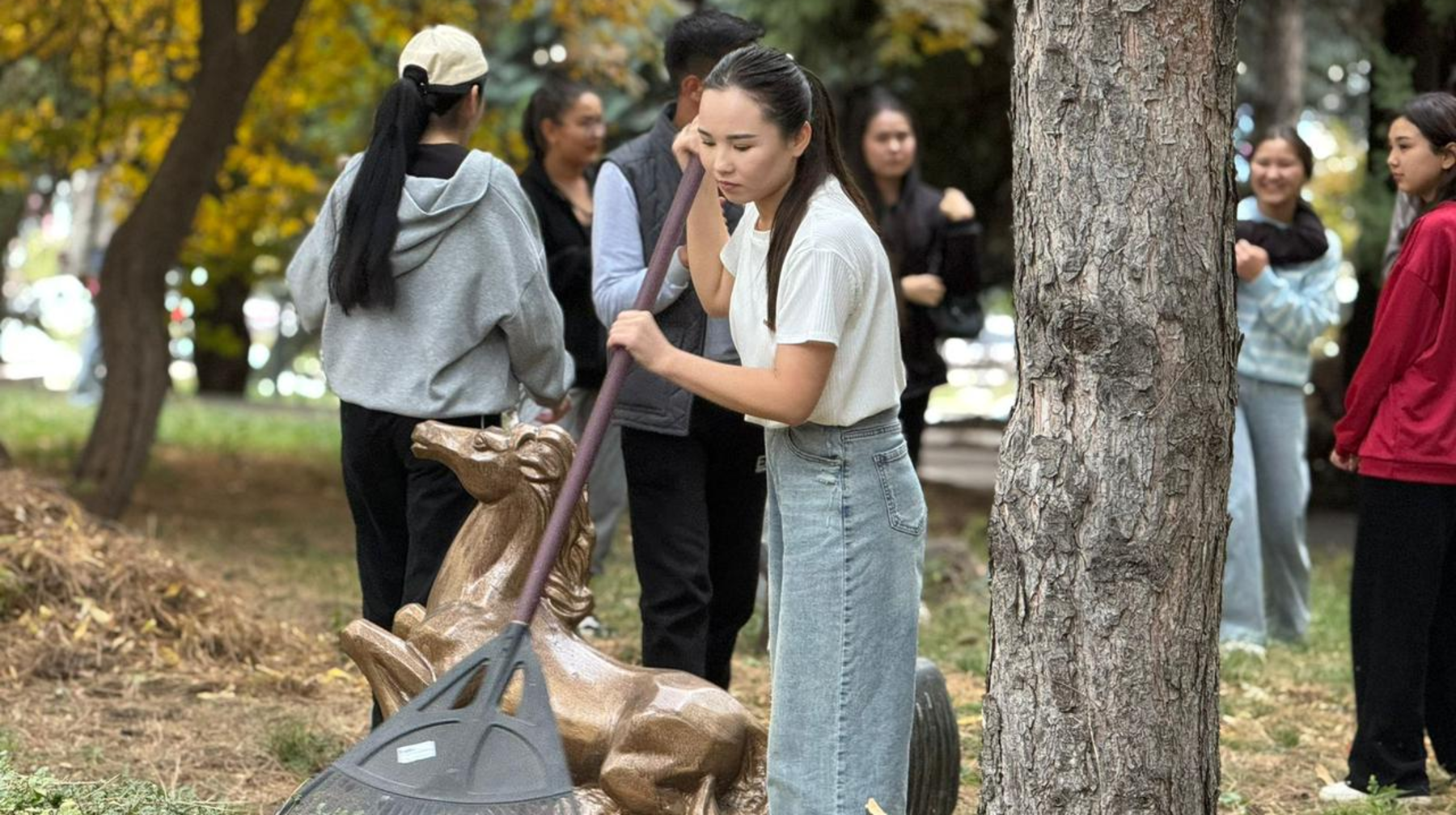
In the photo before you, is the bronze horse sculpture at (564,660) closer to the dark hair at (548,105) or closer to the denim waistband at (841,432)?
the denim waistband at (841,432)

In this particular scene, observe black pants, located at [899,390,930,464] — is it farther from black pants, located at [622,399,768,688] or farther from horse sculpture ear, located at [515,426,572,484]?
horse sculpture ear, located at [515,426,572,484]

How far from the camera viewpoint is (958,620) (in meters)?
7.66

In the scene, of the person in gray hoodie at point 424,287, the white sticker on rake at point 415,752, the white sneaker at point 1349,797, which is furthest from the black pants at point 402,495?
the white sneaker at point 1349,797

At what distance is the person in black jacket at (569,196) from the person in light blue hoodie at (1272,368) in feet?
7.86

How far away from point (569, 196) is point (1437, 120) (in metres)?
3.13

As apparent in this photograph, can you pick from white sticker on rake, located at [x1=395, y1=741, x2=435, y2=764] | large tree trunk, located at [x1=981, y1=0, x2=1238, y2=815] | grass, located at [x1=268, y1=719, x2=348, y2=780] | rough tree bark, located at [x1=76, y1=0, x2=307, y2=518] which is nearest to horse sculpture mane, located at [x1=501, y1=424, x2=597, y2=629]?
white sticker on rake, located at [x1=395, y1=741, x2=435, y2=764]

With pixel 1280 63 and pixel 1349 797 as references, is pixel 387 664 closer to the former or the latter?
pixel 1349 797

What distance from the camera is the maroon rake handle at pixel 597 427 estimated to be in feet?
11.8

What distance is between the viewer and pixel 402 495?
4.57 meters

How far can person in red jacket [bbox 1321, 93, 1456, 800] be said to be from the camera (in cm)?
477

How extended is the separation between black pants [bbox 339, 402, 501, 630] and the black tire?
1181 millimetres

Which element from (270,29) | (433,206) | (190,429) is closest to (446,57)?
(433,206)

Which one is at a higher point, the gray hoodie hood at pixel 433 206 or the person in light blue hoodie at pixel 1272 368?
the gray hoodie hood at pixel 433 206

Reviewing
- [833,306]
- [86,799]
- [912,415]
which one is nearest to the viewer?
[833,306]
